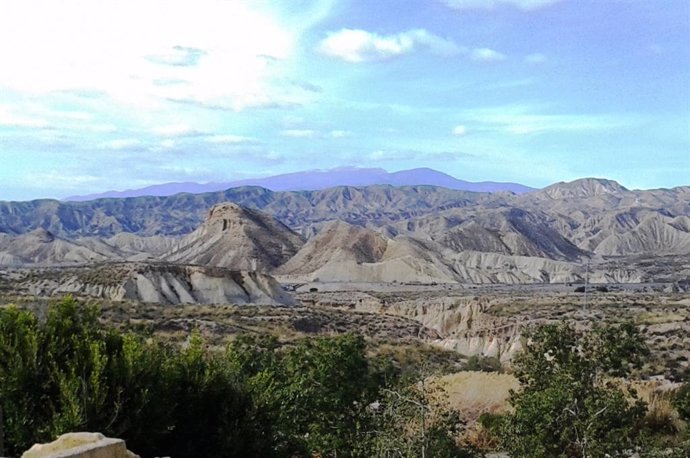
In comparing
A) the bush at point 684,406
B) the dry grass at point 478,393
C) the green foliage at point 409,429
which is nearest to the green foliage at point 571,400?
the green foliage at point 409,429

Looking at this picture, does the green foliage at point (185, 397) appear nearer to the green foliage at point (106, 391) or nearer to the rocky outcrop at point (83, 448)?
the green foliage at point (106, 391)

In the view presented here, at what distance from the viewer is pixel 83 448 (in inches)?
344

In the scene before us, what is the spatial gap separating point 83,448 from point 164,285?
6850 centimetres

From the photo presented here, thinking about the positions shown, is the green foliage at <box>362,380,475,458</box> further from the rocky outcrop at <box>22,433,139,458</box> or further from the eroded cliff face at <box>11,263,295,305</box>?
the eroded cliff face at <box>11,263,295,305</box>

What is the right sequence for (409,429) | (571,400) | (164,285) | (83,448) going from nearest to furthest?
(83,448)
(571,400)
(409,429)
(164,285)

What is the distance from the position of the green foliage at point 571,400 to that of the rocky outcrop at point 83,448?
6113mm

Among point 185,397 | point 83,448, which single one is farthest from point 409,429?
point 83,448

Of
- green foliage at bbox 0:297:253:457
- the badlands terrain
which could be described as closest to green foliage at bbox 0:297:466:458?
green foliage at bbox 0:297:253:457

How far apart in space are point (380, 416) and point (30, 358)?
620 centimetres

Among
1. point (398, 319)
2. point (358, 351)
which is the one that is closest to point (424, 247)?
point (398, 319)

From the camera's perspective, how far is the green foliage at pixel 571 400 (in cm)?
1143

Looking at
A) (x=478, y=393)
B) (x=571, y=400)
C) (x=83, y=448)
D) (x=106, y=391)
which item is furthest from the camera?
(x=478, y=393)

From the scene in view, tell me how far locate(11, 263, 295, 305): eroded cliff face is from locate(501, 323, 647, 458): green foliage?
60.8 meters

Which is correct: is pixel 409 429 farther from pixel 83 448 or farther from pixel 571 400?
pixel 83 448
